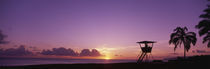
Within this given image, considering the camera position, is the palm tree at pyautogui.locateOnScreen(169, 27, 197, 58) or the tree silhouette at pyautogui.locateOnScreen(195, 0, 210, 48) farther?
the palm tree at pyautogui.locateOnScreen(169, 27, 197, 58)

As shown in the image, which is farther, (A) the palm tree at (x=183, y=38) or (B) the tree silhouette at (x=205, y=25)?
(A) the palm tree at (x=183, y=38)

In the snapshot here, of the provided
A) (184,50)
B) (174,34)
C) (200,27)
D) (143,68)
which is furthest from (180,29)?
(143,68)

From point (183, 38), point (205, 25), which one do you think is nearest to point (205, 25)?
point (205, 25)

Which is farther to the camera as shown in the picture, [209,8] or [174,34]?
[174,34]

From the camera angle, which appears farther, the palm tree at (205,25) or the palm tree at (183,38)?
the palm tree at (183,38)

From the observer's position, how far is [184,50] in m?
52.5

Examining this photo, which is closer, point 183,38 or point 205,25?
point 205,25

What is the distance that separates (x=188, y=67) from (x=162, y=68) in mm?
3755

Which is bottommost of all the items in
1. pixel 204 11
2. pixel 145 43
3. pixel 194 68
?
pixel 194 68

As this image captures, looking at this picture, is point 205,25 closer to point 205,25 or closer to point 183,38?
point 205,25

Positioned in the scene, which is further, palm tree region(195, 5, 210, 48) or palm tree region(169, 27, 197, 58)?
palm tree region(169, 27, 197, 58)

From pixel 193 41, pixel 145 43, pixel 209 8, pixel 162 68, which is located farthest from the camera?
pixel 193 41

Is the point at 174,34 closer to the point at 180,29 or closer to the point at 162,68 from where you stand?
the point at 180,29

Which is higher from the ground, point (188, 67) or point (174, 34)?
point (174, 34)
